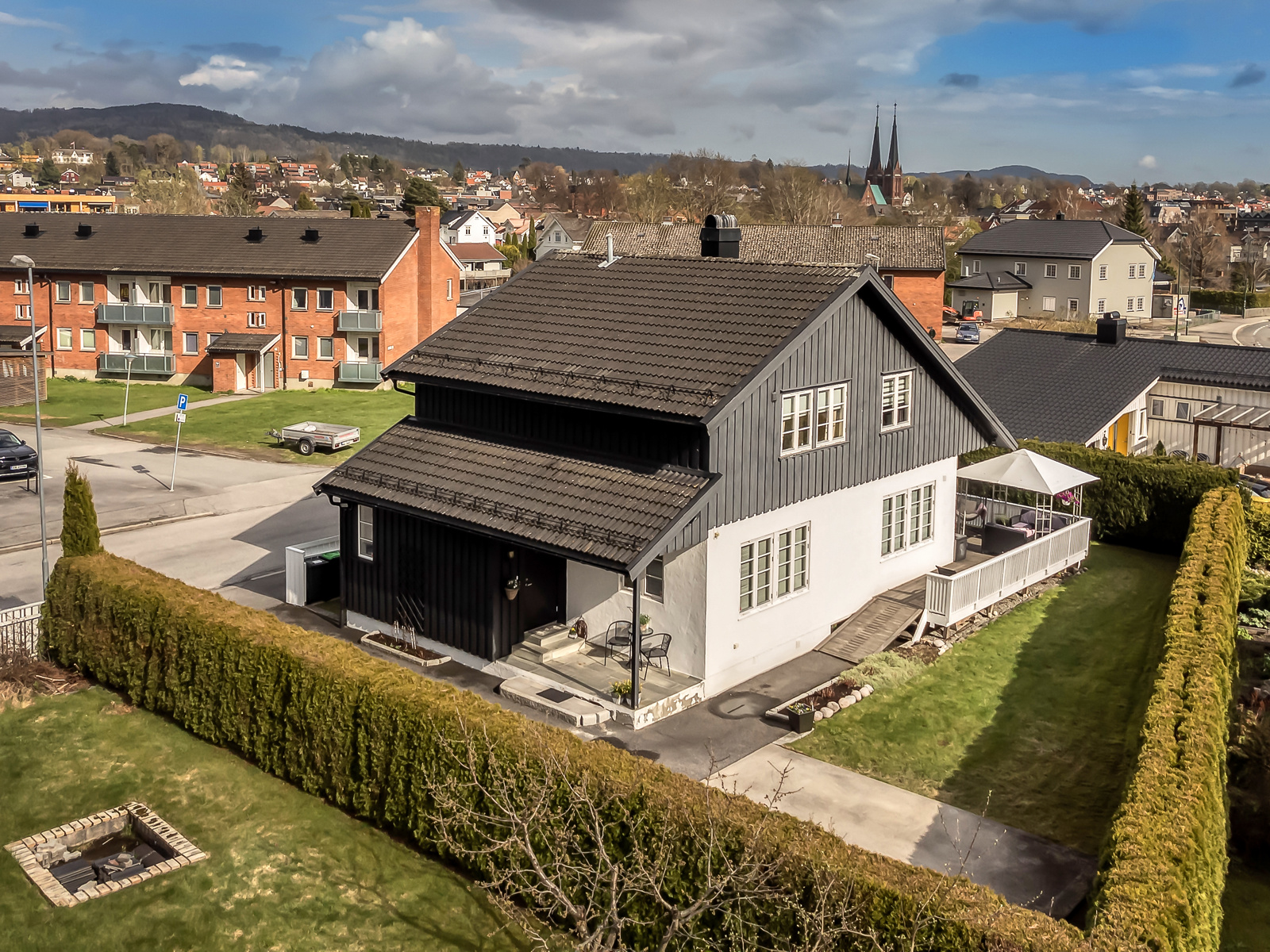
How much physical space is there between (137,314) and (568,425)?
142 feet

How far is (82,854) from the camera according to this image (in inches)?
574

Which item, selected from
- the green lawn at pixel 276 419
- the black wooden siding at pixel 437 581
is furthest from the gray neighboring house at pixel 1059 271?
the black wooden siding at pixel 437 581

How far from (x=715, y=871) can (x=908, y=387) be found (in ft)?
45.9

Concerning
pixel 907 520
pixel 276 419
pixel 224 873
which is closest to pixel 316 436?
pixel 276 419

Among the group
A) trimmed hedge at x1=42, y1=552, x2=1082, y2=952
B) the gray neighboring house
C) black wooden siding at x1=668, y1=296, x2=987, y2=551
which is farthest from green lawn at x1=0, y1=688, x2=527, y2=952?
the gray neighboring house

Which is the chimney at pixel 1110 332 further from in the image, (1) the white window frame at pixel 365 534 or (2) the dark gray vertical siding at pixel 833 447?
(1) the white window frame at pixel 365 534

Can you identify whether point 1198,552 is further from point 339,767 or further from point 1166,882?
point 339,767

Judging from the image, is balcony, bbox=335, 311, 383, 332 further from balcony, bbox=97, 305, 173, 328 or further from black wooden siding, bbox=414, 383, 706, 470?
black wooden siding, bbox=414, 383, 706, 470

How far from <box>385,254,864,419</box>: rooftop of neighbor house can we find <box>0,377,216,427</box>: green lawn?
96.5 feet

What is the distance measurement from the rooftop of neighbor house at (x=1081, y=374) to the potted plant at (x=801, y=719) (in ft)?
62.1

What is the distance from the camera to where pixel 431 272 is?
5884 centimetres

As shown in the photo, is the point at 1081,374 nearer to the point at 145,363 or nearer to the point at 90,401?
the point at 90,401

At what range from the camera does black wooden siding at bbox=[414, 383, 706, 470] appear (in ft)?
62.8

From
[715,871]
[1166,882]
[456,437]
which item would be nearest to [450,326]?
[456,437]
